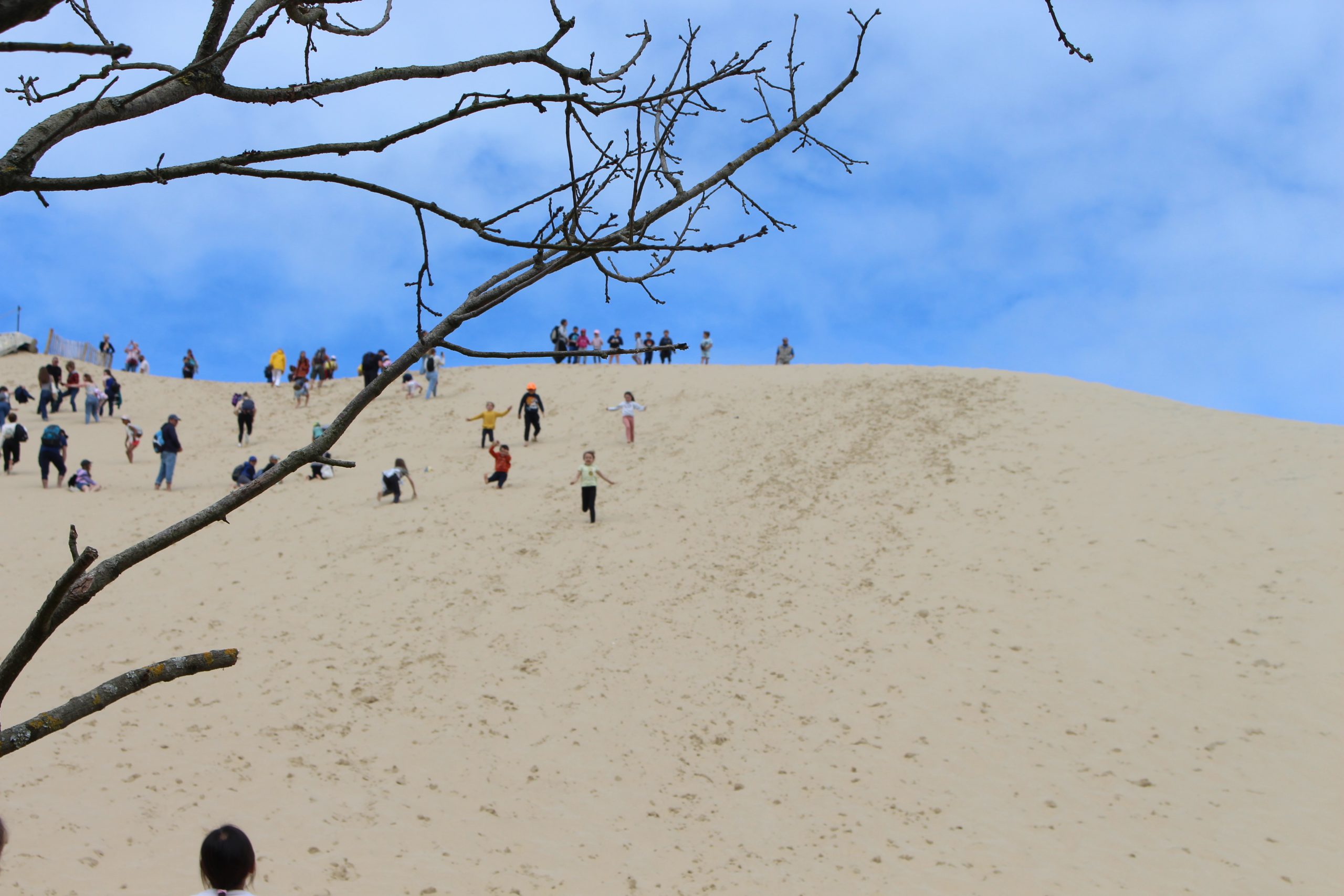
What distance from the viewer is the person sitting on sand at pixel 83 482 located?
21414mm

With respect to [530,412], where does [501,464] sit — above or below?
below

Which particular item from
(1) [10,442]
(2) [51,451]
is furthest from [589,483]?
(1) [10,442]

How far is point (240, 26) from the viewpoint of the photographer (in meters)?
3.57

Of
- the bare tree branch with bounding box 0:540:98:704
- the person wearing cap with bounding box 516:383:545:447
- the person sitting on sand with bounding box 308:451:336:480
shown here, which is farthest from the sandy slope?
the bare tree branch with bounding box 0:540:98:704

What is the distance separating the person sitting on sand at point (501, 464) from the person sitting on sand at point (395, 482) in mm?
1661

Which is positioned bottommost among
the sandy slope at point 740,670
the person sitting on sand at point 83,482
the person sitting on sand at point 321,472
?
the sandy slope at point 740,670

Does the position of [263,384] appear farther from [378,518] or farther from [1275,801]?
[1275,801]

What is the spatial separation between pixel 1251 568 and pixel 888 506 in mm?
6308

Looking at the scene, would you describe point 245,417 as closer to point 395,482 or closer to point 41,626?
point 395,482

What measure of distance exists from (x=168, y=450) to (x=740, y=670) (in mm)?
14333

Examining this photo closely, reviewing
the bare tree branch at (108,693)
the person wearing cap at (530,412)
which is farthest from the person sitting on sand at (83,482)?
the bare tree branch at (108,693)

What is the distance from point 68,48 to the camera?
2592mm

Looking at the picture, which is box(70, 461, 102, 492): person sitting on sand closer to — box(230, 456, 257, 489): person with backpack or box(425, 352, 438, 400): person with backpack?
box(230, 456, 257, 489): person with backpack

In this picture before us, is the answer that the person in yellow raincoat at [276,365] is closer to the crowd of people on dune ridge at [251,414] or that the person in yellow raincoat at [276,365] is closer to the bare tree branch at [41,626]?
the crowd of people on dune ridge at [251,414]
